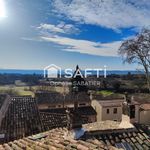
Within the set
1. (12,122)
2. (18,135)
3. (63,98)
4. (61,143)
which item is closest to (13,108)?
(12,122)

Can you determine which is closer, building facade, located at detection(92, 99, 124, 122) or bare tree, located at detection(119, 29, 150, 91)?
bare tree, located at detection(119, 29, 150, 91)

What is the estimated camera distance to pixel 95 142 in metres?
7.44

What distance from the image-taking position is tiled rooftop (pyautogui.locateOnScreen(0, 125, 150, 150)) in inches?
282

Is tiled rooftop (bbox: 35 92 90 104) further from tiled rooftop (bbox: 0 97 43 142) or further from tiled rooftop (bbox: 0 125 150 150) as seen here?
tiled rooftop (bbox: 0 125 150 150)

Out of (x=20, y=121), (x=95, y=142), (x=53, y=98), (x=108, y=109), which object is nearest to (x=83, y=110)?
(x=108, y=109)

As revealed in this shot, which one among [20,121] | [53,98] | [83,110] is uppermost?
[53,98]

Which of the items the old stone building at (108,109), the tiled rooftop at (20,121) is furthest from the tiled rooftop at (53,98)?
the tiled rooftop at (20,121)

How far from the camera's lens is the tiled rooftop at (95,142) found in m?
7.16

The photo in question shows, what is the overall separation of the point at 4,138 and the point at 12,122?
2059 millimetres

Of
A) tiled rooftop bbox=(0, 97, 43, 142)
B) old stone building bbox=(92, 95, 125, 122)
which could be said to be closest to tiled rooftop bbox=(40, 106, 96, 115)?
old stone building bbox=(92, 95, 125, 122)

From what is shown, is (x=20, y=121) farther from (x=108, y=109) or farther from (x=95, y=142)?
(x=108, y=109)

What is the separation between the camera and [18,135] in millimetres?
14617

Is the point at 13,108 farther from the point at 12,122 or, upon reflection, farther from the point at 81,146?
the point at 81,146

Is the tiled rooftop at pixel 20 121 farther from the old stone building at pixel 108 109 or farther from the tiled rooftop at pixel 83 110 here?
the old stone building at pixel 108 109
